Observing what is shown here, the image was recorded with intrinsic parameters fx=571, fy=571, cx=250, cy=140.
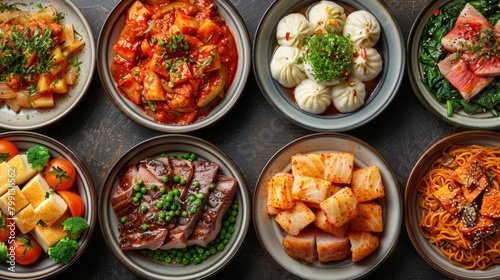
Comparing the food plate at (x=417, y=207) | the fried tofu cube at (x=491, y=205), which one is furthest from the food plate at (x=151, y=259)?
the fried tofu cube at (x=491, y=205)

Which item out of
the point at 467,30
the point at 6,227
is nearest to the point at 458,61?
the point at 467,30

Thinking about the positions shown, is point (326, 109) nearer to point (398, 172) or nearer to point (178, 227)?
point (398, 172)

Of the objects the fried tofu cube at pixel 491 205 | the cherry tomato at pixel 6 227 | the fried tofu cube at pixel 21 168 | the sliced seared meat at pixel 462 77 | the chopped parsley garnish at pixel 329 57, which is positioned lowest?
the fried tofu cube at pixel 491 205

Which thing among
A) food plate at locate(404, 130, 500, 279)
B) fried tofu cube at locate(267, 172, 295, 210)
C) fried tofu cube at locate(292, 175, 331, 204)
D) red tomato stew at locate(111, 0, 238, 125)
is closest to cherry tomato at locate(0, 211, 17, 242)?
red tomato stew at locate(111, 0, 238, 125)

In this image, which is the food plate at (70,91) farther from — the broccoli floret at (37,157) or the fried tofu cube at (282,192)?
the fried tofu cube at (282,192)

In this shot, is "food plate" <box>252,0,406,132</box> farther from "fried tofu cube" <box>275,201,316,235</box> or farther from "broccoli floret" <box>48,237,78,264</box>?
"broccoli floret" <box>48,237,78,264</box>

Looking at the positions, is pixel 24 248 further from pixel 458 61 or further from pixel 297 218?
pixel 458 61

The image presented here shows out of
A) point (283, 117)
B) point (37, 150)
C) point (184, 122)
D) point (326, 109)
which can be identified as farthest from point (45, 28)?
point (326, 109)
